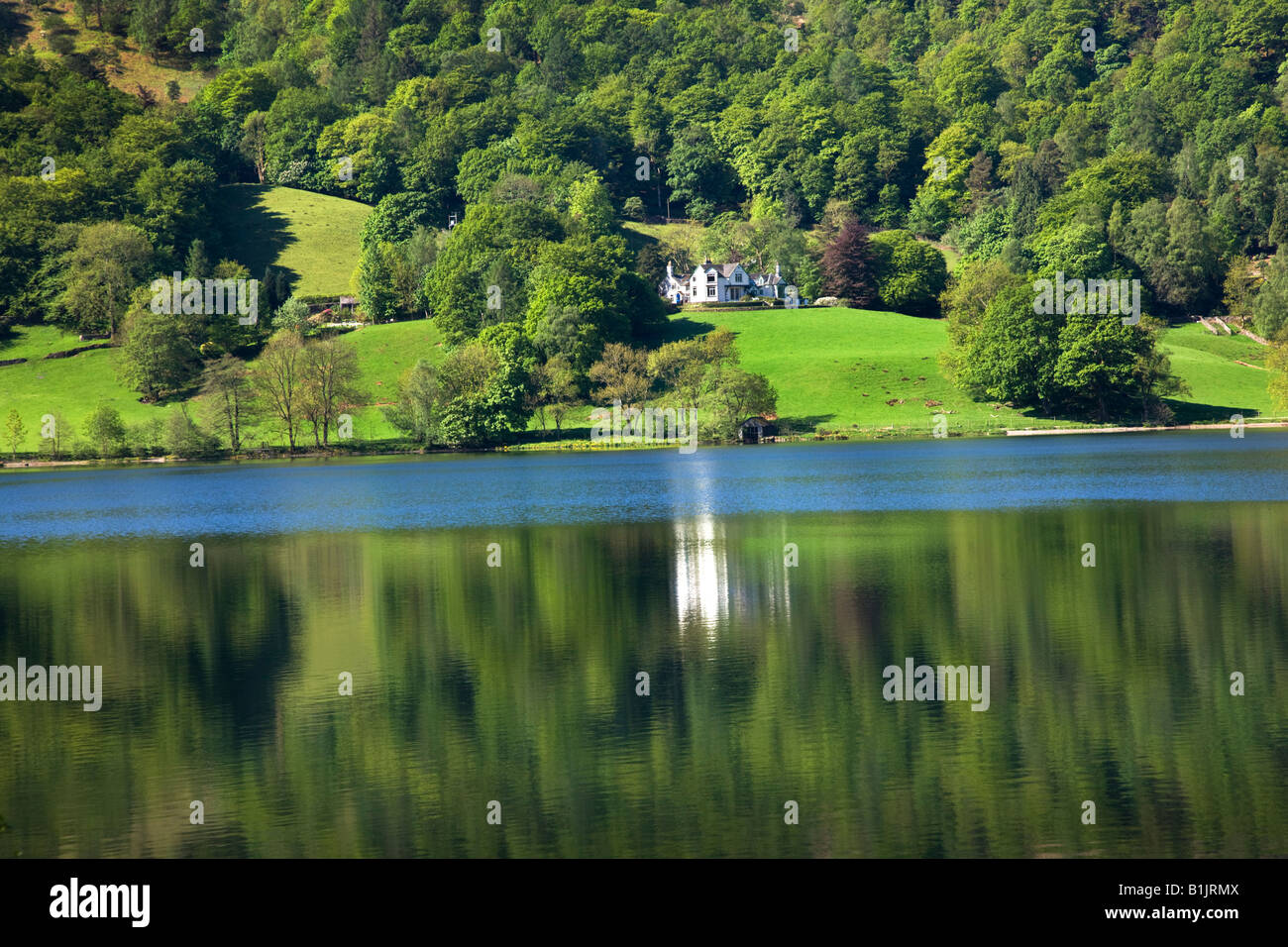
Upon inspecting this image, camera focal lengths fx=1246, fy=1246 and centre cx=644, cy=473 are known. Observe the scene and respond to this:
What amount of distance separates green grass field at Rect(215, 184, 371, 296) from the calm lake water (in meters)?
118

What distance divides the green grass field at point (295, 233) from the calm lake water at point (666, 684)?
118 m

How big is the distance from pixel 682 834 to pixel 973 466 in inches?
2402

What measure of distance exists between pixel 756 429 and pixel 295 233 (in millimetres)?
93778

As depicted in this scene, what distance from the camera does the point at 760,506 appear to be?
5738cm

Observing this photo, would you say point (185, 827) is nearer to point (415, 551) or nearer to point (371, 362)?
point (415, 551)

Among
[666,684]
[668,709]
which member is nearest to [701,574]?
→ [666,684]

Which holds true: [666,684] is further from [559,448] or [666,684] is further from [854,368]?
[854,368]

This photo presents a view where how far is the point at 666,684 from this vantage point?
81.1ft

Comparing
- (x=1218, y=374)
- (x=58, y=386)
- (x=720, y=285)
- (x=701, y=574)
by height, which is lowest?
(x=701, y=574)

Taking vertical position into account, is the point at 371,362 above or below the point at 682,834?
above

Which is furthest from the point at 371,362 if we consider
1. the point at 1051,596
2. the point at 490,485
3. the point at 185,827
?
the point at 185,827

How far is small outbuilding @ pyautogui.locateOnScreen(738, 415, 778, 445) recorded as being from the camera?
113375 mm

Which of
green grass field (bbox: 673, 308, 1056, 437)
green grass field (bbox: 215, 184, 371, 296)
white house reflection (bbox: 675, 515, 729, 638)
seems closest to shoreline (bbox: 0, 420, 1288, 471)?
green grass field (bbox: 673, 308, 1056, 437)

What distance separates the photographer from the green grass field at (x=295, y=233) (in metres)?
168
